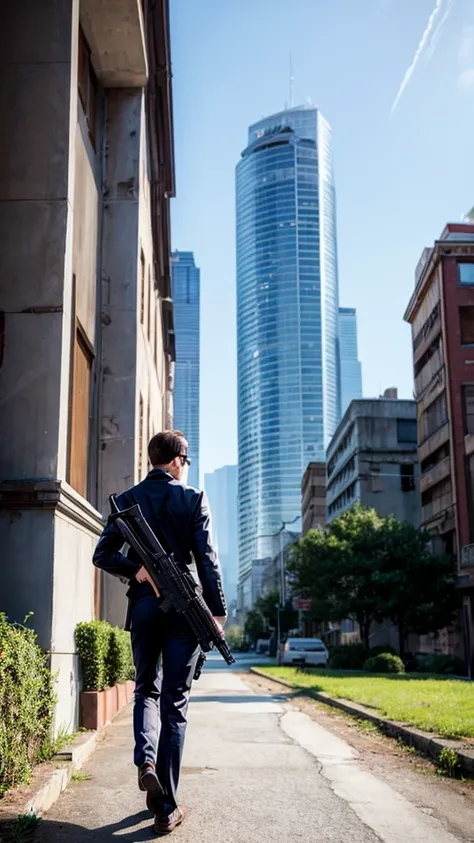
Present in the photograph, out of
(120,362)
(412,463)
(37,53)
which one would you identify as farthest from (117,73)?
(412,463)

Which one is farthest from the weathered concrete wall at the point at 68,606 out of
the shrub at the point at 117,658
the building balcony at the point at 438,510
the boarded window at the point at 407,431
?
the boarded window at the point at 407,431

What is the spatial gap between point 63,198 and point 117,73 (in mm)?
7892

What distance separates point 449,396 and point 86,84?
36.8 metres

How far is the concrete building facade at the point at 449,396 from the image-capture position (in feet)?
142

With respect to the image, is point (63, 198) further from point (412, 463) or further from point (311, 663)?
point (412, 463)

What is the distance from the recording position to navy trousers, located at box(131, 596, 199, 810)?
467cm

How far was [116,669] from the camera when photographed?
995 centimetres

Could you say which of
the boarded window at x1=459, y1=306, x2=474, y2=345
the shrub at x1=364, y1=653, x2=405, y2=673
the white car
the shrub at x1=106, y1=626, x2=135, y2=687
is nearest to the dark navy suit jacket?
the shrub at x1=106, y1=626, x2=135, y2=687

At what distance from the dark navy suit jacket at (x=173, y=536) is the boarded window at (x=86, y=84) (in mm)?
8921

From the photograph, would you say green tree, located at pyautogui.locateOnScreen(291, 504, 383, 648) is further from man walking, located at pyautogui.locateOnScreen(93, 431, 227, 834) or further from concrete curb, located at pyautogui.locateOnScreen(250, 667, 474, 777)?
man walking, located at pyautogui.locateOnScreen(93, 431, 227, 834)

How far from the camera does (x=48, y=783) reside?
5.04 meters

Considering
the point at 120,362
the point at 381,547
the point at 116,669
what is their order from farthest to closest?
the point at 381,547, the point at 120,362, the point at 116,669

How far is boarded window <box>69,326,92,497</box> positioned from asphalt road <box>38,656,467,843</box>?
11.4 feet

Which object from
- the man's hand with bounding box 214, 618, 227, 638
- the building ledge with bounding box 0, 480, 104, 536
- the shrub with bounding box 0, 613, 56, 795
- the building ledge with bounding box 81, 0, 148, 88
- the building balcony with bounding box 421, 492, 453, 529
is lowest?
the shrub with bounding box 0, 613, 56, 795
